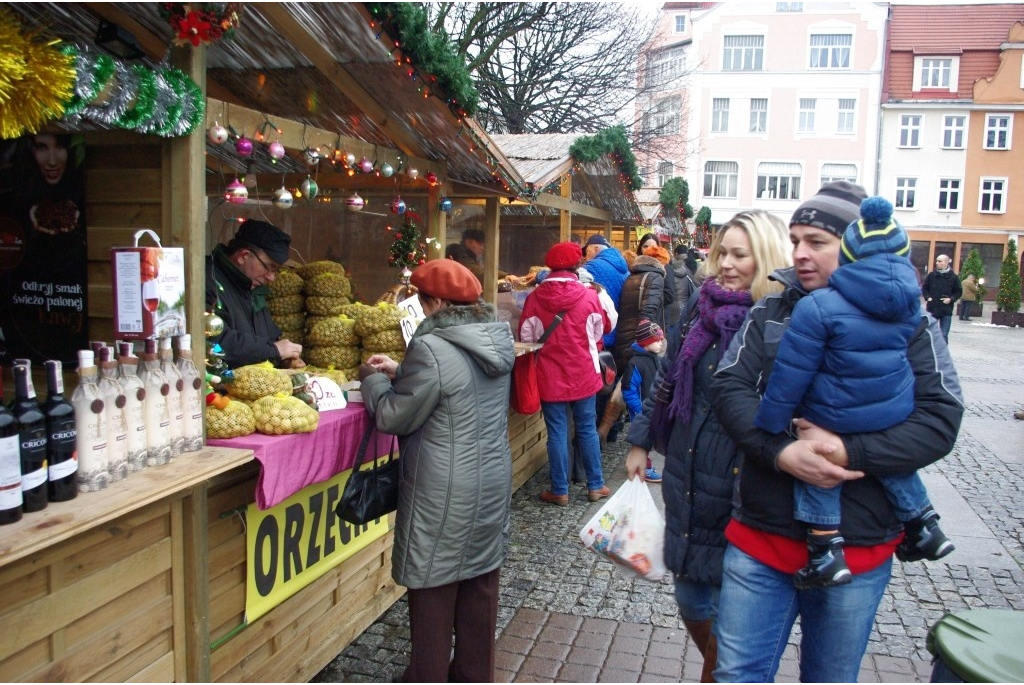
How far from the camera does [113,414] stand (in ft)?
7.68

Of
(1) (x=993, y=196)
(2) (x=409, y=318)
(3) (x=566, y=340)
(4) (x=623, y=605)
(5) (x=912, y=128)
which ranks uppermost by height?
(5) (x=912, y=128)

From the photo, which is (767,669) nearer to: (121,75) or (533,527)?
(121,75)

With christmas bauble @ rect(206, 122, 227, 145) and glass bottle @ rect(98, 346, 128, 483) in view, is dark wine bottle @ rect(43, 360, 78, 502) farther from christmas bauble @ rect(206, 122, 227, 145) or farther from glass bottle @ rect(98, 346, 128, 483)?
christmas bauble @ rect(206, 122, 227, 145)

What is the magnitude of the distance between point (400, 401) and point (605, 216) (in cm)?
887

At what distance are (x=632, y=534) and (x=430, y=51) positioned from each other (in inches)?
105

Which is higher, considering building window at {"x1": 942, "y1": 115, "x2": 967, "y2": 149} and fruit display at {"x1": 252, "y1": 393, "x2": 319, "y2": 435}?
building window at {"x1": 942, "y1": 115, "x2": 967, "y2": 149}

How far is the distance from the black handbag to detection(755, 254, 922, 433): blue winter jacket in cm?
160

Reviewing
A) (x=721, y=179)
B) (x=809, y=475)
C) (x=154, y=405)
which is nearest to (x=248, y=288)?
(x=154, y=405)

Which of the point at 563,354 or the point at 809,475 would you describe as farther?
the point at 563,354

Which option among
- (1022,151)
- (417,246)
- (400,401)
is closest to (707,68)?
(1022,151)

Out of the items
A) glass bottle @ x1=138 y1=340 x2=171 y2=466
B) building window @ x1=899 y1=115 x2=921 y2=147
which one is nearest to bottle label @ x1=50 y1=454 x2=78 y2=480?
glass bottle @ x1=138 y1=340 x2=171 y2=466

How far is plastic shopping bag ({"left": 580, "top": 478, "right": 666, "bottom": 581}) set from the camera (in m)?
2.78

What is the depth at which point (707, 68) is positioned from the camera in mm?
36969

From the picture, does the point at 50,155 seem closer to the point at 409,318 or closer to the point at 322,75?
the point at 322,75
